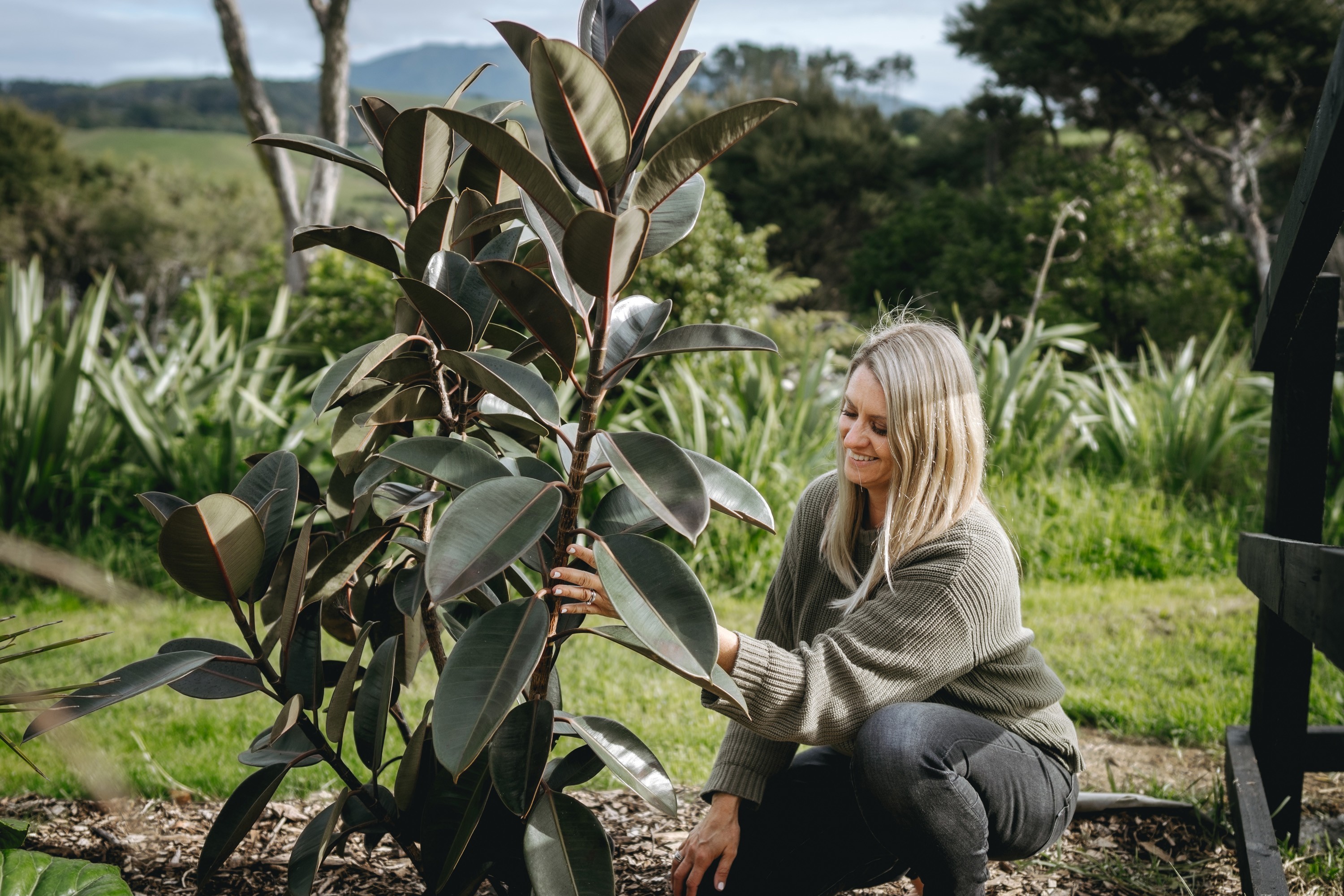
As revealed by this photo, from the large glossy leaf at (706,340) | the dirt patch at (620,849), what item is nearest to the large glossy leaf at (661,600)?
the large glossy leaf at (706,340)

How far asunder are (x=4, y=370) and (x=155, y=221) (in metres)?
26.9

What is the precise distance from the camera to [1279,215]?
698 inches

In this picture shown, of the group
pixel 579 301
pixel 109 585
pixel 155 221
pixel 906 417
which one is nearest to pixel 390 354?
pixel 579 301

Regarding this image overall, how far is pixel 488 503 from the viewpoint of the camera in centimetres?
109

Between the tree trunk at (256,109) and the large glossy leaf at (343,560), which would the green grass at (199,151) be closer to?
the tree trunk at (256,109)

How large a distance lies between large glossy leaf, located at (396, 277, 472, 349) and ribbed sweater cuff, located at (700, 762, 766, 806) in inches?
36.7

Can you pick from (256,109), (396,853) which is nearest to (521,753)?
(396,853)

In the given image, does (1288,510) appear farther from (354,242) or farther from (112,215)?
(112,215)

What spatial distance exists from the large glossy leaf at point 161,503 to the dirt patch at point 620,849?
2.35 ft

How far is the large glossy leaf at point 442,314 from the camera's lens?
1.22 m

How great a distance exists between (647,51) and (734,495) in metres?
0.56

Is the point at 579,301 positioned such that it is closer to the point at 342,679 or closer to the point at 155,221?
the point at 342,679

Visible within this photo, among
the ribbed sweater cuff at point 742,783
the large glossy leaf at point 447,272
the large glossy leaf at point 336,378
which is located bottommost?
the ribbed sweater cuff at point 742,783

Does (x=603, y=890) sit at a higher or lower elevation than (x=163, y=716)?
higher
